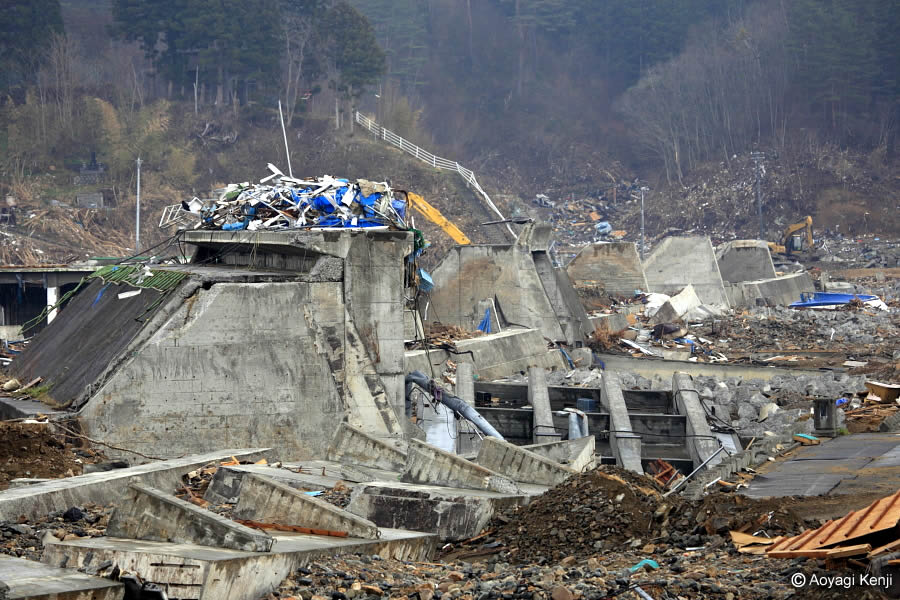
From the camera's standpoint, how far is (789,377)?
29.6 metres

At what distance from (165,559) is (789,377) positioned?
23.1 metres

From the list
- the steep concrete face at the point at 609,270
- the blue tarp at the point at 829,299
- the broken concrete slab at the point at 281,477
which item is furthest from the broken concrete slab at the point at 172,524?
the blue tarp at the point at 829,299

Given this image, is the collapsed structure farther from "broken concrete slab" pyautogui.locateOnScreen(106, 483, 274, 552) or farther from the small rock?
the small rock

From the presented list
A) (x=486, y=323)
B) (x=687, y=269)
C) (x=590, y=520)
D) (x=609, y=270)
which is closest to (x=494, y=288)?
(x=486, y=323)

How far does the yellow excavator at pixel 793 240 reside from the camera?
6406 centimetres

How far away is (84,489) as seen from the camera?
42.3ft

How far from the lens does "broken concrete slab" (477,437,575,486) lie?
15164mm

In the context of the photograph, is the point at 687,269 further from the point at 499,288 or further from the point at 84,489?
the point at 84,489

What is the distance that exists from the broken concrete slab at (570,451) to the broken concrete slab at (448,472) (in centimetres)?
319

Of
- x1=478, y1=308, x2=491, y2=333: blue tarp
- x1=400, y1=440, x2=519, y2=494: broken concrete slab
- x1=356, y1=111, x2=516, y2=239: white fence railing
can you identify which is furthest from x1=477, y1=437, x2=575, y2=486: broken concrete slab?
x1=356, y1=111, x2=516, y2=239: white fence railing

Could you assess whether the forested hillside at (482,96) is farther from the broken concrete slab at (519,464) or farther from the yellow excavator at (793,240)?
the broken concrete slab at (519,464)

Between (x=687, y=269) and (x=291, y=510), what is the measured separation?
37.7m

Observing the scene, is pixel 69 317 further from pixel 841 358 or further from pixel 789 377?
pixel 841 358

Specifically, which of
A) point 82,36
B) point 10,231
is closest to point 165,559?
point 10,231
